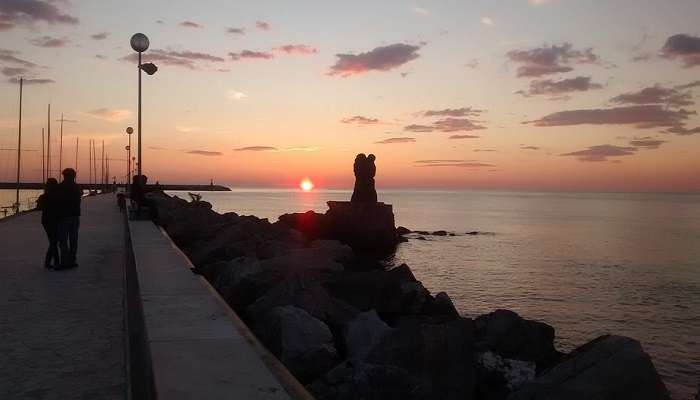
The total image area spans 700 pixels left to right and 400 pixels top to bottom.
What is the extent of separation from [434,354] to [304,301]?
2351mm

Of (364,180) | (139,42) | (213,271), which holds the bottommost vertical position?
(213,271)

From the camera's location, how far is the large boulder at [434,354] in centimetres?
623

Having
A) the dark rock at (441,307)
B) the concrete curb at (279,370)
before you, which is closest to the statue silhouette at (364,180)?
the dark rock at (441,307)

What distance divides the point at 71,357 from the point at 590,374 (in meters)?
4.97

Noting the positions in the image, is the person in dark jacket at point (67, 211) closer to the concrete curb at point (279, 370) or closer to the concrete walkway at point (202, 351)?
the concrete walkway at point (202, 351)

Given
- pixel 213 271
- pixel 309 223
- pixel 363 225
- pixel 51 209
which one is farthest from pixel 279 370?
pixel 309 223

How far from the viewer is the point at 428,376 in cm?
612

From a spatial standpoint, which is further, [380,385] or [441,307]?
[441,307]

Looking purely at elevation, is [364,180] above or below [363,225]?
above

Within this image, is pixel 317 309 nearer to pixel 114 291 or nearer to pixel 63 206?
pixel 114 291

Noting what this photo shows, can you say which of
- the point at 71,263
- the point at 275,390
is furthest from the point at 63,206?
the point at 275,390

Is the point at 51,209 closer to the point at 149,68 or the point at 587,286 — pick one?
the point at 149,68

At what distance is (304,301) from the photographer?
317 inches

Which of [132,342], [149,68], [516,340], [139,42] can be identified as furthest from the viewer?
[149,68]
